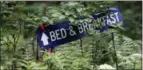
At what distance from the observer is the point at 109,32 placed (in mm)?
2035

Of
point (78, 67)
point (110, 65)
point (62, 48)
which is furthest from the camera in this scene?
point (110, 65)

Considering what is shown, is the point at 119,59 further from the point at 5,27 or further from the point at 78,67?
the point at 5,27

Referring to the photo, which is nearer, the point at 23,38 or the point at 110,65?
the point at 23,38

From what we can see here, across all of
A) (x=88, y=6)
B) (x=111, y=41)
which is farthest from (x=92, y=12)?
(x=111, y=41)

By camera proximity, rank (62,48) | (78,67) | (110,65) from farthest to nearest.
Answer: (110,65) < (62,48) < (78,67)

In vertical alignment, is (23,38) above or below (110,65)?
above

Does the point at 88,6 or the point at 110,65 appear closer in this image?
the point at 88,6

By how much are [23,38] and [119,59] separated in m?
0.54

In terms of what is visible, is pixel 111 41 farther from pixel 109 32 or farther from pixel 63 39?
pixel 63 39

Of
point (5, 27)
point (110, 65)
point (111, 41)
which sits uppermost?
point (5, 27)

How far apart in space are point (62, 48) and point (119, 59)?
34 cm

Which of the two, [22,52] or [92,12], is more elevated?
[92,12]

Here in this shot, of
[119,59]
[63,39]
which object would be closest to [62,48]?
[63,39]

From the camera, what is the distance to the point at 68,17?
1.95 m
